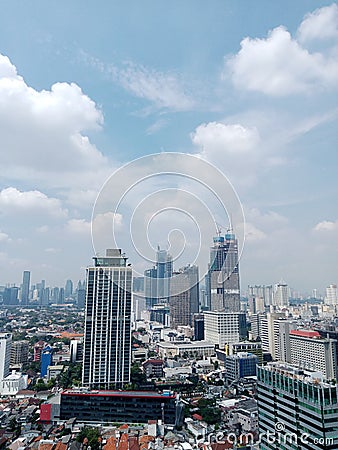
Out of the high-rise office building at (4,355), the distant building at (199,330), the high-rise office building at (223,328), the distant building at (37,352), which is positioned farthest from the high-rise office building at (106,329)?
the distant building at (199,330)

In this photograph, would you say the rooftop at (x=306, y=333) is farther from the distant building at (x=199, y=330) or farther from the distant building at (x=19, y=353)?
the distant building at (x=19, y=353)

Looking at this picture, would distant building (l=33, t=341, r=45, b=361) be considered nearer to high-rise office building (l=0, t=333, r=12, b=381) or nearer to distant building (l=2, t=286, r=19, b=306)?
high-rise office building (l=0, t=333, r=12, b=381)

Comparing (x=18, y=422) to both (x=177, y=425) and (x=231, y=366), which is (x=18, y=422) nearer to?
(x=177, y=425)

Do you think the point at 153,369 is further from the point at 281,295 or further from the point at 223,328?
the point at 281,295

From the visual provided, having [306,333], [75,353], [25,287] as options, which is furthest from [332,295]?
[25,287]

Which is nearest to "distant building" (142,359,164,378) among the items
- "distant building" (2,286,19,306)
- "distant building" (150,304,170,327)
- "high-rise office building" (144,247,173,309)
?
"high-rise office building" (144,247,173,309)

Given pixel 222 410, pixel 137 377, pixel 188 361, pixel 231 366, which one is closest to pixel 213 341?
pixel 188 361
